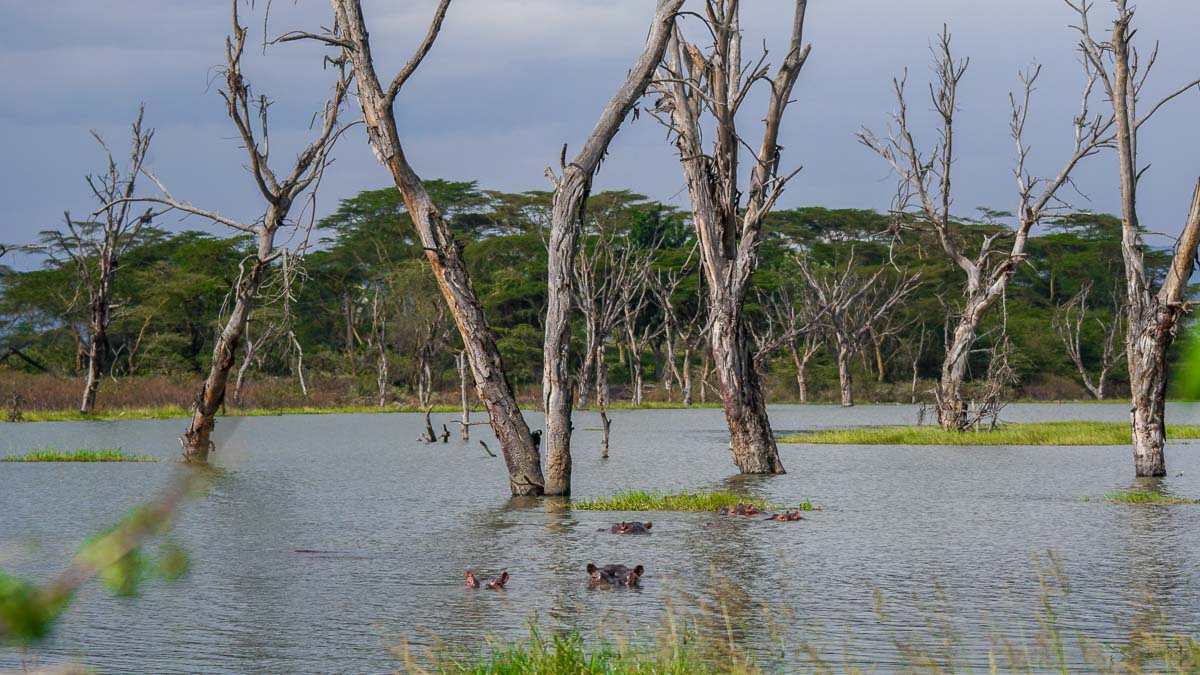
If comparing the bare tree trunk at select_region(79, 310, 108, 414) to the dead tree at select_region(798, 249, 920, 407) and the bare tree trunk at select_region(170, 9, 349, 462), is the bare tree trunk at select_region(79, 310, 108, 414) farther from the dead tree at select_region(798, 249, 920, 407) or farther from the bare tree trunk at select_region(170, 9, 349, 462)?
the dead tree at select_region(798, 249, 920, 407)

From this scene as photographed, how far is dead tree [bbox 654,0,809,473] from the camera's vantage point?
18.0 meters

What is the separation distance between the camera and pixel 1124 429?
100 feet

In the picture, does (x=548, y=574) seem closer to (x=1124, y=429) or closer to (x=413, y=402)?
(x=1124, y=429)

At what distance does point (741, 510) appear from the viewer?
14.1 metres

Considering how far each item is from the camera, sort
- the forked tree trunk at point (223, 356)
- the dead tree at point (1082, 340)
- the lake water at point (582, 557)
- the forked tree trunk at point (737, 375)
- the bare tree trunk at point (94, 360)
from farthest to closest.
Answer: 1. the dead tree at point (1082, 340)
2. the bare tree trunk at point (94, 360)
3. the forked tree trunk at point (223, 356)
4. the forked tree trunk at point (737, 375)
5. the lake water at point (582, 557)

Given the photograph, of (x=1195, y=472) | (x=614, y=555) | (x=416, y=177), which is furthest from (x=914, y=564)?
(x=1195, y=472)

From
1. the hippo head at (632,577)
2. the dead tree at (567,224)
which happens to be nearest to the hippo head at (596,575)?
the hippo head at (632,577)

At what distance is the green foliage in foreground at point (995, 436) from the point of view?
2752 centimetres

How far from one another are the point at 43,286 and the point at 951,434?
44.4 meters

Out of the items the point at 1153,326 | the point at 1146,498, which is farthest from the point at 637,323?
the point at 1146,498

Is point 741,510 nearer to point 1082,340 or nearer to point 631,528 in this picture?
point 631,528

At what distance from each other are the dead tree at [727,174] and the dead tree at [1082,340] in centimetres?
4457

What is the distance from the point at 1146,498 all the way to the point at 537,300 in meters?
49.3

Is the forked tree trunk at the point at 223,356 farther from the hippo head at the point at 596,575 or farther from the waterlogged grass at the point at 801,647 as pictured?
the waterlogged grass at the point at 801,647
